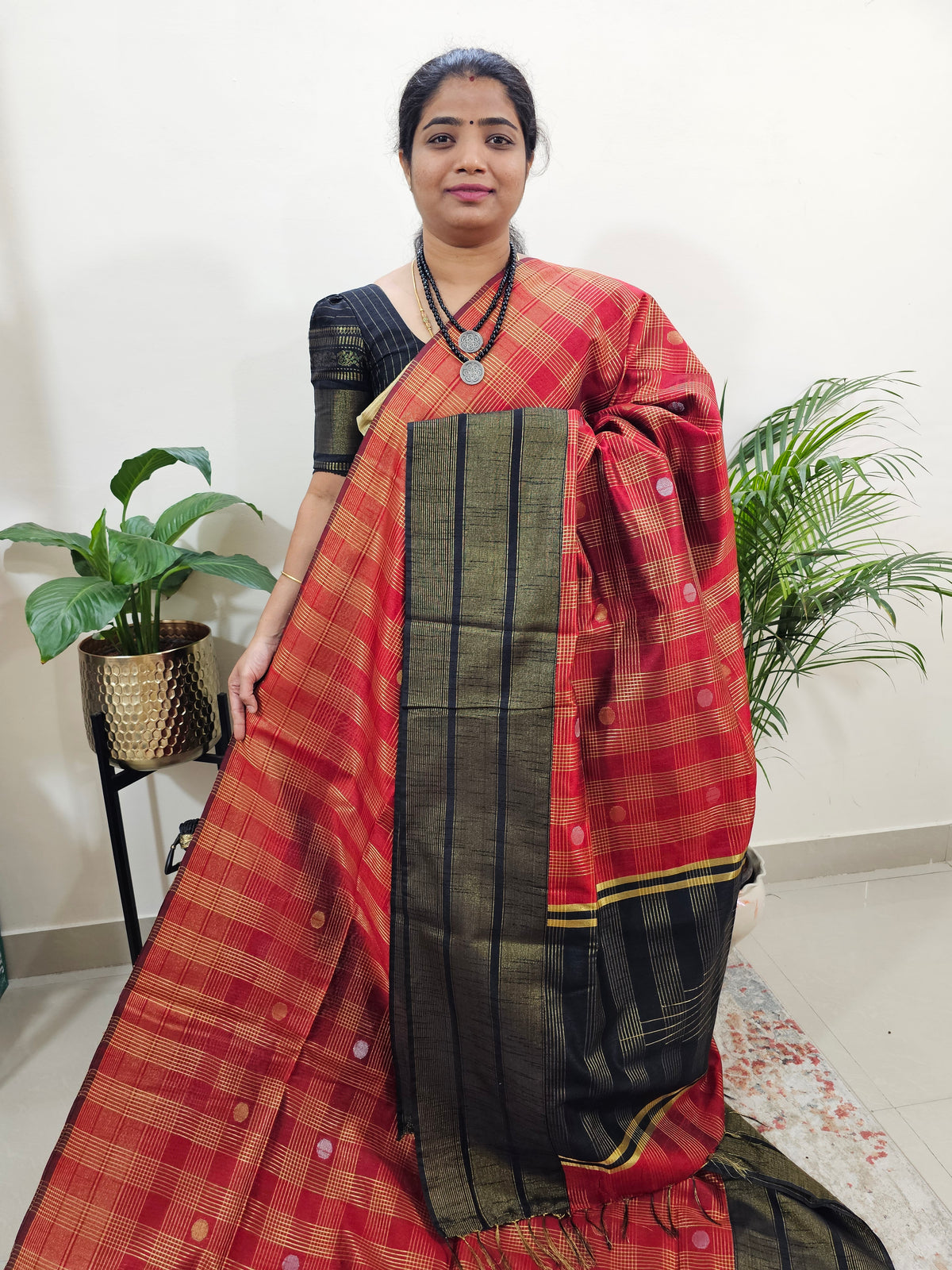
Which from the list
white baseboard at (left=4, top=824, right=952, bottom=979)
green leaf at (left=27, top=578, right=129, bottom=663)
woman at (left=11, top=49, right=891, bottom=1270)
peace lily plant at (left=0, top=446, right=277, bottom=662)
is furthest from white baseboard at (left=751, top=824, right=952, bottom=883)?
green leaf at (left=27, top=578, right=129, bottom=663)

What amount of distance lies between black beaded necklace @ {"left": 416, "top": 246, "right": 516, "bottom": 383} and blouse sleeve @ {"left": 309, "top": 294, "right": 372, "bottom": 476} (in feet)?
0.34

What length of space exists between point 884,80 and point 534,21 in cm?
63

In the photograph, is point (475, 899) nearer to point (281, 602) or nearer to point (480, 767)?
point (480, 767)

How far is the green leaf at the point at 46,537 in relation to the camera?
124 centimetres

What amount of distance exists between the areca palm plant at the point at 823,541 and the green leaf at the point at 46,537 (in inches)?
40.1

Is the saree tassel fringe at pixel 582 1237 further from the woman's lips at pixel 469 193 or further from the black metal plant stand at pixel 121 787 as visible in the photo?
the woman's lips at pixel 469 193

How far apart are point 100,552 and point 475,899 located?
2.39ft

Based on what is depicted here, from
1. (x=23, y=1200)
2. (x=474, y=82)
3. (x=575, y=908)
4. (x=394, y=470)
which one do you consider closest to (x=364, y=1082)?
(x=575, y=908)

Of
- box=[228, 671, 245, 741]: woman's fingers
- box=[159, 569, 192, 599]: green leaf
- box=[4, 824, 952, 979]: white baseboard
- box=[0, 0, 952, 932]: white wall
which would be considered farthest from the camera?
box=[4, 824, 952, 979]: white baseboard

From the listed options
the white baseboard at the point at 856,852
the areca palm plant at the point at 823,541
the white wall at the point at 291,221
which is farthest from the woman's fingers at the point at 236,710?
the white baseboard at the point at 856,852

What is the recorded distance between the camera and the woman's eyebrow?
1.01 metres

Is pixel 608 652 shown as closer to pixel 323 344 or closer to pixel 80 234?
pixel 323 344

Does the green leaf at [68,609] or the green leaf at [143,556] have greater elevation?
the green leaf at [143,556]

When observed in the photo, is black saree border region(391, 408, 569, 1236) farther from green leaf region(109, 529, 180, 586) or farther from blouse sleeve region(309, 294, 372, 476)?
green leaf region(109, 529, 180, 586)
